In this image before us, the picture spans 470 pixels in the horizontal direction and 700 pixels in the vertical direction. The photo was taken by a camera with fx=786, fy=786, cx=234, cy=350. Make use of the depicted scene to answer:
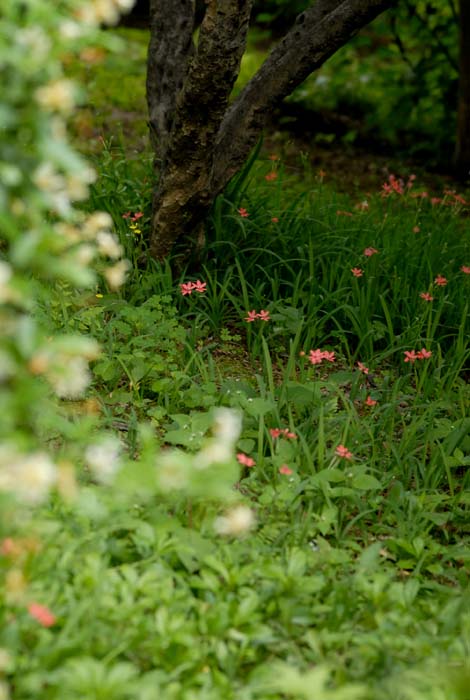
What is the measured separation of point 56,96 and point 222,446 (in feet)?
2.50

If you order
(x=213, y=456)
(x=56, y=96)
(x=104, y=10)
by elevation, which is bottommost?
(x=213, y=456)

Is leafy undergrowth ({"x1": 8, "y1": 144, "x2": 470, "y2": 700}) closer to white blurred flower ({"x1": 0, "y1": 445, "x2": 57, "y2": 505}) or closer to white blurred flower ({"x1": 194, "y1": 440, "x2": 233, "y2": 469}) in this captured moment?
white blurred flower ({"x1": 194, "y1": 440, "x2": 233, "y2": 469})

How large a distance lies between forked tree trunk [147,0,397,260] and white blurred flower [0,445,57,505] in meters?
2.02

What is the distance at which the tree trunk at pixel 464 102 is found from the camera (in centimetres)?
530

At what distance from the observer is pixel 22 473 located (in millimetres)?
1330

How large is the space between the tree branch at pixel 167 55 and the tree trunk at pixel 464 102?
7.70ft

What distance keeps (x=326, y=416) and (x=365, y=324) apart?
2.12 ft

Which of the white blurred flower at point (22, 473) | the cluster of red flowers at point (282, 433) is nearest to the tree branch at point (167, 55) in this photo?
the cluster of red flowers at point (282, 433)

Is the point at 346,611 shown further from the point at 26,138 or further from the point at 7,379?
the point at 26,138

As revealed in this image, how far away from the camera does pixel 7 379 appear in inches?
57.9

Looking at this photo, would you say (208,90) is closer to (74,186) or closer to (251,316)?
(251,316)

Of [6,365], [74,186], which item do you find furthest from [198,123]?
[6,365]

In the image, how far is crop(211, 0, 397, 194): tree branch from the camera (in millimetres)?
3299

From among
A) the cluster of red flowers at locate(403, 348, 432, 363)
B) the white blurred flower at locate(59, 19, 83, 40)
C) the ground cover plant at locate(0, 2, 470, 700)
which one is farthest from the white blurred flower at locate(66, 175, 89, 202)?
the cluster of red flowers at locate(403, 348, 432, 363)
